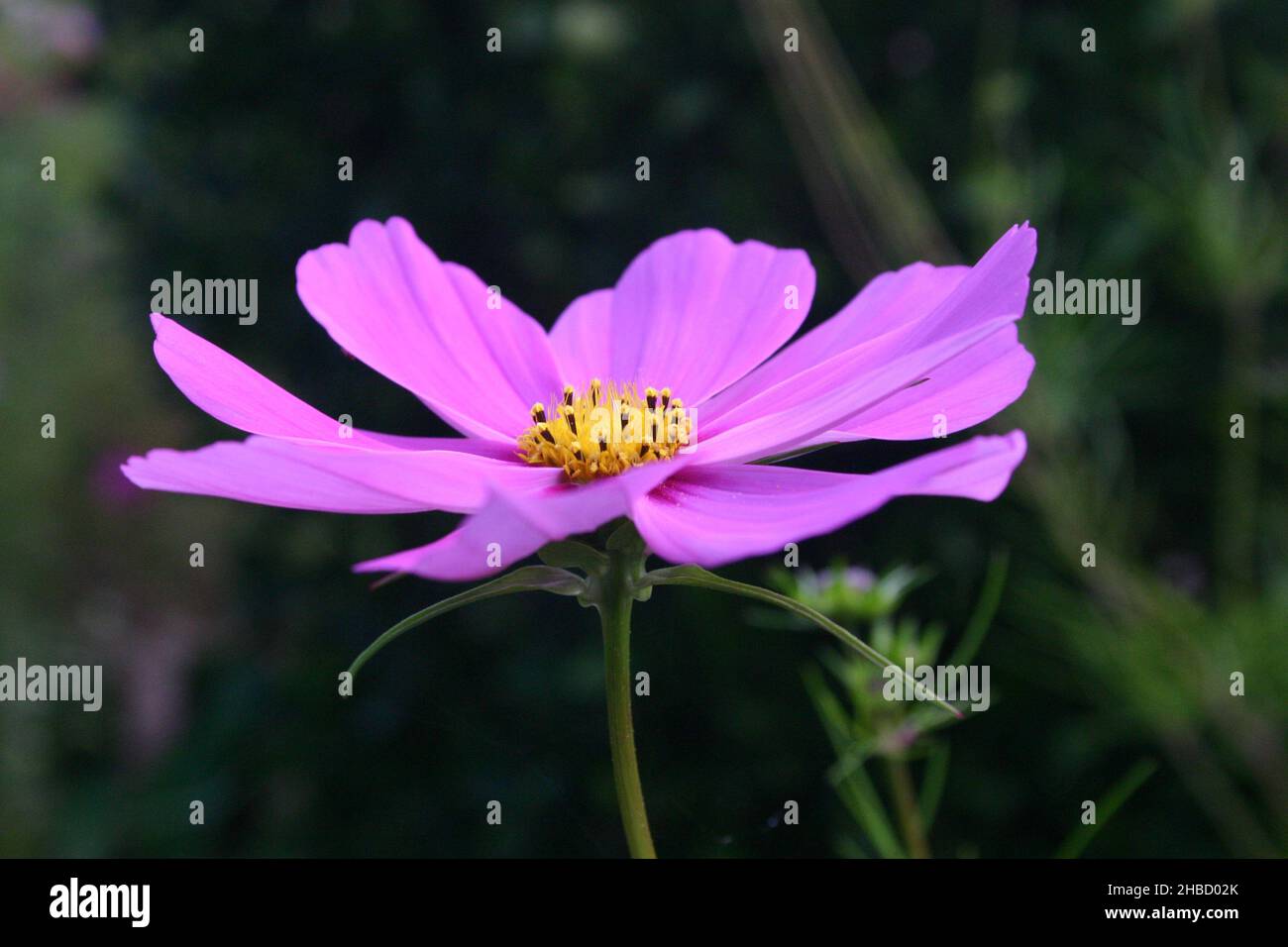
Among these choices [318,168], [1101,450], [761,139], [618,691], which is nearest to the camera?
[618,691]

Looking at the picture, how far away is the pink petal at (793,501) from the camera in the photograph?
0.22 meters

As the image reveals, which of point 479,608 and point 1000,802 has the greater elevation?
point 479,608

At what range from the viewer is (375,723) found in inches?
59.7

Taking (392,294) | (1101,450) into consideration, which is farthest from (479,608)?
(392,294)

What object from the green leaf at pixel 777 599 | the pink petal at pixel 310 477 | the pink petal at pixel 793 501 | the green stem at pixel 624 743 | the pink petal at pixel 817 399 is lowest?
the green stem at pixel 624 743

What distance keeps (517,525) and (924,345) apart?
14 centimetres

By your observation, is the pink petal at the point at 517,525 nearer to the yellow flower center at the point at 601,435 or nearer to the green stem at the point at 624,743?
the green stem at the point at 624,743

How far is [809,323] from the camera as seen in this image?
Result: 50.7 inches

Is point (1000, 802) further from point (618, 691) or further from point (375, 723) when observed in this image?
point (618, 691)

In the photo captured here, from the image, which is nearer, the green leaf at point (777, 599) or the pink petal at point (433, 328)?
the green leaf at point (777, 599)

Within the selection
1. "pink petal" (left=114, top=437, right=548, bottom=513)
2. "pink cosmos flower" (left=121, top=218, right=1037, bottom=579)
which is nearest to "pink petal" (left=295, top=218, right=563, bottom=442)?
"pink cosmos flower" (left=121, top=218, right=1037, bottom=579)

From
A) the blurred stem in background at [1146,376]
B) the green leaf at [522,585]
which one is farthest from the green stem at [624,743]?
the blurred stem in background at [1146,376]

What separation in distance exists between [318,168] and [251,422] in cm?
138
